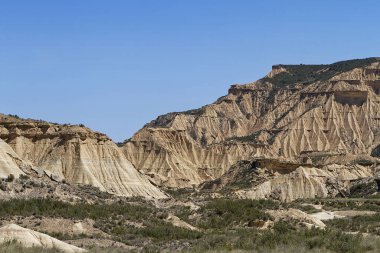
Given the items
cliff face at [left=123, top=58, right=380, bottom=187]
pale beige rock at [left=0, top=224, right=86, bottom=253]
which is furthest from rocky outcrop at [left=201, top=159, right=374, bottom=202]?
pale beige rock at [left=0, top=224, right=86, bottom=253]

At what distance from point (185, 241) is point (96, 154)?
35590 mm

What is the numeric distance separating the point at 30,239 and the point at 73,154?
4234 cm

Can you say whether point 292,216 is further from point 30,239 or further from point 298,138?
point 298,138

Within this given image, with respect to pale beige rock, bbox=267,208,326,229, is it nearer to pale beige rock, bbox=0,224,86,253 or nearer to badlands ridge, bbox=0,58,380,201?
badlands ridge, bbox=0,58,380,201

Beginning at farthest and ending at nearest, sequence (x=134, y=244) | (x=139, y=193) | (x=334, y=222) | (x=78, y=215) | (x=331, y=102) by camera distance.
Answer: (x=331, y=102), (x=139, y=193), (x=334, y=222), (x=78, y=215), (x=134, y=244)

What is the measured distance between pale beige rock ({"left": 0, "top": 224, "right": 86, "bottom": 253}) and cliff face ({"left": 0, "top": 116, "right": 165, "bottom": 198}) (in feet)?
126

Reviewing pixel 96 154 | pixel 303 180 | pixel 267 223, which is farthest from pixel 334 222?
pixel 303 180

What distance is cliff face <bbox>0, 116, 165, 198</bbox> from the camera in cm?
7356

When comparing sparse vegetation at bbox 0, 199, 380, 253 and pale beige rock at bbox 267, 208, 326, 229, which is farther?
pale beige rock at bbox 267, 208, 326, 229

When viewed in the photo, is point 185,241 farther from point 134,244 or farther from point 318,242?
point 318,242

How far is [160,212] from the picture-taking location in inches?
2175

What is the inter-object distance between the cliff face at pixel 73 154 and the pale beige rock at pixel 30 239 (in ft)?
126

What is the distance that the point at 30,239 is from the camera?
3284 cm

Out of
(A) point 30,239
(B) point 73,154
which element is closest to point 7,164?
(B) point 73,154
